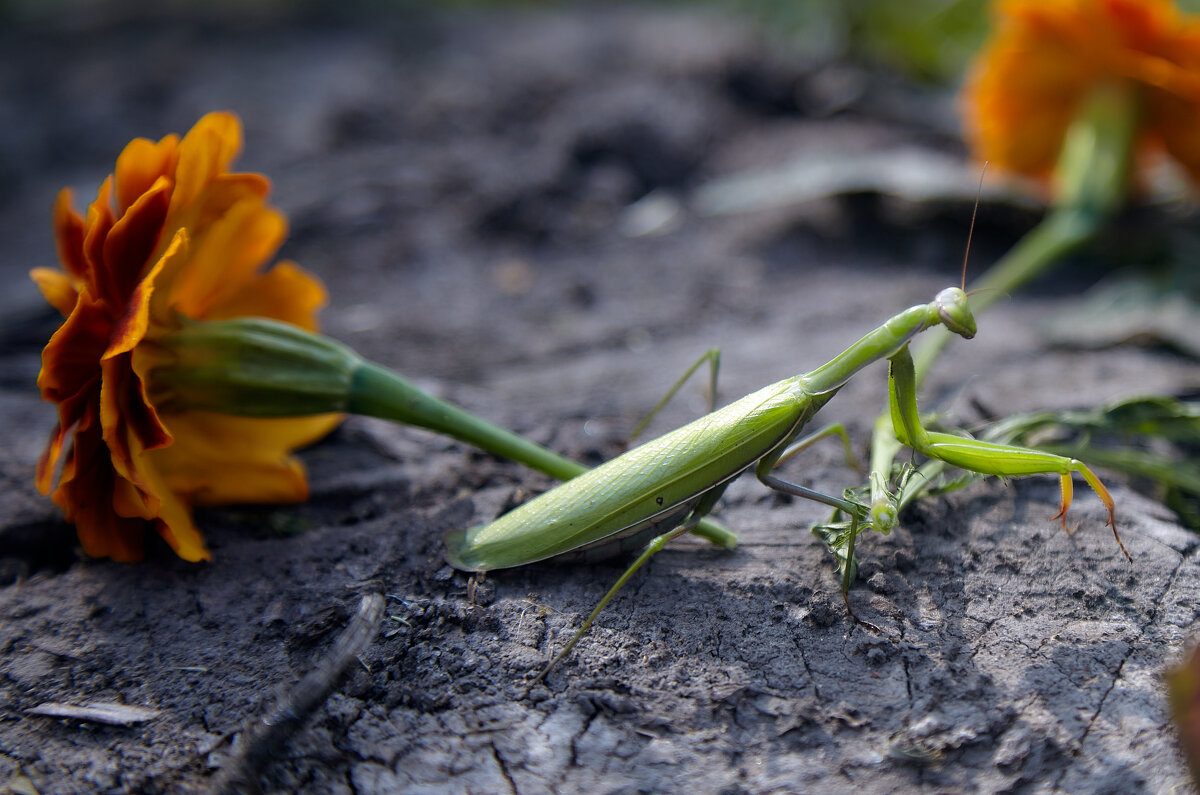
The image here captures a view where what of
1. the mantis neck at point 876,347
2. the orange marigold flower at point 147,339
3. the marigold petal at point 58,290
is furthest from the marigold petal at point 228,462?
the mantis neck at point 876,347

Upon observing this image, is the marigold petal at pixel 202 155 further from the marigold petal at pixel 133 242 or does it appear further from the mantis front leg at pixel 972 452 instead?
the mantis front leg at pixel 972 452

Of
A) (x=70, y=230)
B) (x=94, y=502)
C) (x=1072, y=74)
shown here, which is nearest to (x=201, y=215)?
(x=70, y=230)

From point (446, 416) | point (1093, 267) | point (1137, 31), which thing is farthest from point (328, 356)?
point (1093, 267)

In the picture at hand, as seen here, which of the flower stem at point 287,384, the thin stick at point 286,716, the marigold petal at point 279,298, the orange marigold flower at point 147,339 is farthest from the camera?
the marigold petal at point 279,298

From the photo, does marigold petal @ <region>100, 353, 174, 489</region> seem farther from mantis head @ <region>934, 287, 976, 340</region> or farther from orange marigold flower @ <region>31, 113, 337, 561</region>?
mantis head @ <region>934, 287, 976, 340</region>

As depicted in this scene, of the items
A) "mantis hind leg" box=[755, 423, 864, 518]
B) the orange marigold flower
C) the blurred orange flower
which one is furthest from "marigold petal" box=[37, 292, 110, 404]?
the blurred orange flower

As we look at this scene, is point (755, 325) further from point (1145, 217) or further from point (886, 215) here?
point (1145, 217)

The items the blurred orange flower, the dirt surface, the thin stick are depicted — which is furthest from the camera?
the blurred orange flower
